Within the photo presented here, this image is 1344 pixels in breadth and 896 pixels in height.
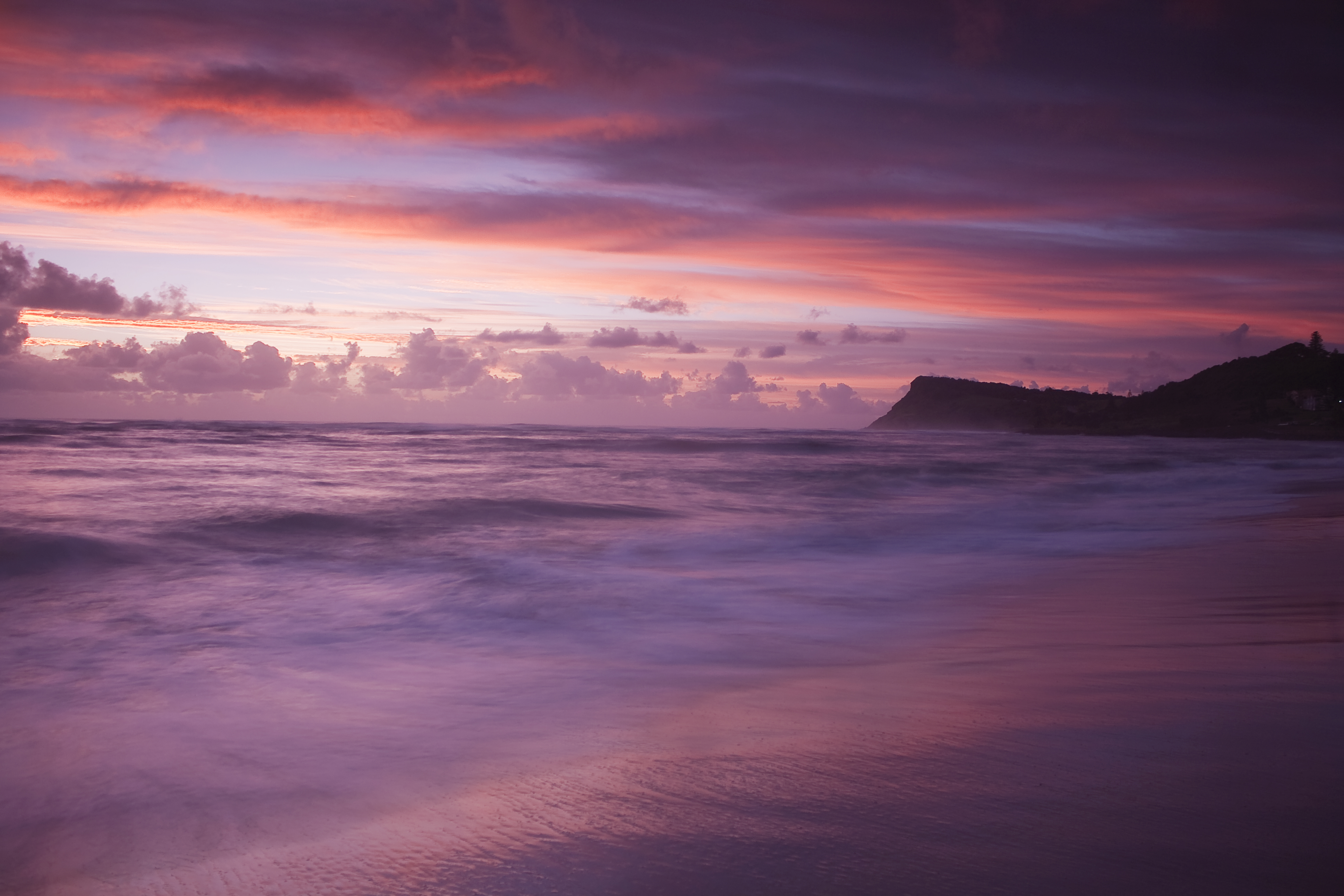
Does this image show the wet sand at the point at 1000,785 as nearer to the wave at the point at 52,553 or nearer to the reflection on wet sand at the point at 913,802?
the reflection on wet sand at the point at 913,802

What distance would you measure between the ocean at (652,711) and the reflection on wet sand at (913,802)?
2 centimetres

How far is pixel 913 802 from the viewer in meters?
3.07

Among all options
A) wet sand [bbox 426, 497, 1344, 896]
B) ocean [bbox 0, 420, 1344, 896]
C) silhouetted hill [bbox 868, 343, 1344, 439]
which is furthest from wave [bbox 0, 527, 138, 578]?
silhouetted hill [bbox 868, 343, 1344, 439]

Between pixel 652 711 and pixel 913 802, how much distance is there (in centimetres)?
181

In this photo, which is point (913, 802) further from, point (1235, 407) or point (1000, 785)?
point (1235, 407)

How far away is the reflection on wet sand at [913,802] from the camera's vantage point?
8.51ft

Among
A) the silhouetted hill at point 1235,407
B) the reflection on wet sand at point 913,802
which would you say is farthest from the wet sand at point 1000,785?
the silhouetted hill at point 1235,407

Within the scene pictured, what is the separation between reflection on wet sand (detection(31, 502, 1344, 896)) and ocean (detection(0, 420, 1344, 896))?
0.02 m

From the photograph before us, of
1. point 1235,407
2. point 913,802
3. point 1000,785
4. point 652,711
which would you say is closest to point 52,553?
point 652,711

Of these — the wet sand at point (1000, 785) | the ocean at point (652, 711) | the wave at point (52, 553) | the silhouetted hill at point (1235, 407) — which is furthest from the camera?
the silhouetted hill at point (1235, 407)

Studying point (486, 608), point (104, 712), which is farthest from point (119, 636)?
point (486, 608)

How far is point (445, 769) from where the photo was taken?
376 centimetres

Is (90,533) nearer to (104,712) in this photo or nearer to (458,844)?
(104,712)

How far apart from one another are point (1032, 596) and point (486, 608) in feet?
17.0
